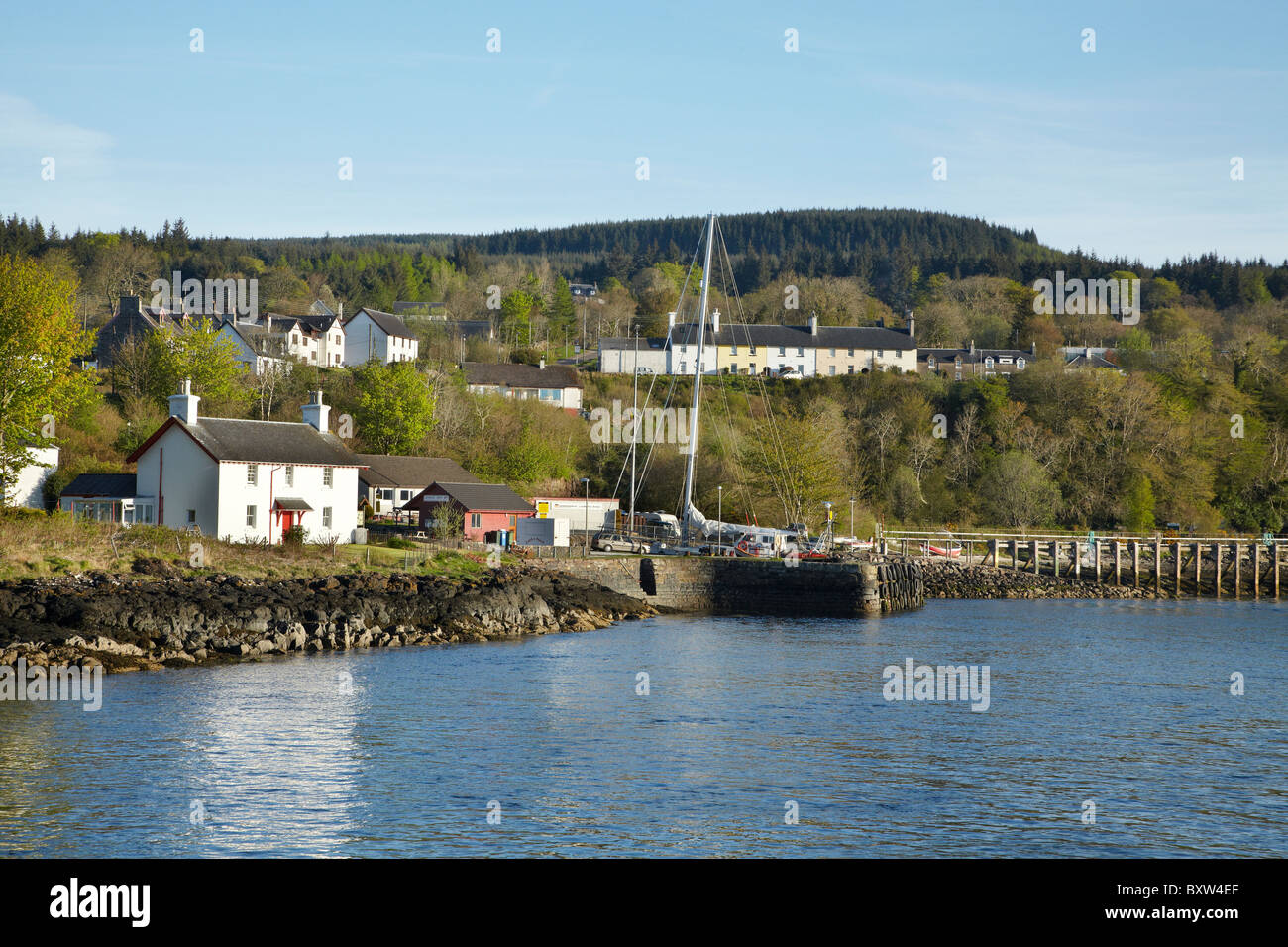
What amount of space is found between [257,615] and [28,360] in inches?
854

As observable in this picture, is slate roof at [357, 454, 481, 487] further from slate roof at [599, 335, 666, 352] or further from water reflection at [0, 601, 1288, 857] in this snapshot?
slate roof at [599, 335, 666, 352]

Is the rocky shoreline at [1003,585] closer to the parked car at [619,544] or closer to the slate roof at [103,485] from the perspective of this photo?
the parked car at [619,544]

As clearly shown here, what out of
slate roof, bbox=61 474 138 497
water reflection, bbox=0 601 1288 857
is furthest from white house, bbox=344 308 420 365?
water reflection, bbox=0 601 1288 857

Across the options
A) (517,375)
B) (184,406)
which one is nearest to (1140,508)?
(517,375)

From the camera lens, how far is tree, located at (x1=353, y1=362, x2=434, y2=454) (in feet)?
285

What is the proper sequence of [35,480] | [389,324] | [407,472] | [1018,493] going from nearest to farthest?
[35,480] → [407,472] → [1018,493] → [389,324]

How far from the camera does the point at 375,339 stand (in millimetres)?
119562

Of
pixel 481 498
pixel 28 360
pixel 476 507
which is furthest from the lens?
pixel 481 498

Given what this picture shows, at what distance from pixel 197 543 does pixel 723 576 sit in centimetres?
2741

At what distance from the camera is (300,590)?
44.5 meters

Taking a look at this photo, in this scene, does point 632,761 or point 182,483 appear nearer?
point 632,761

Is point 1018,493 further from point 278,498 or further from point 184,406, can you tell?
point 184,406

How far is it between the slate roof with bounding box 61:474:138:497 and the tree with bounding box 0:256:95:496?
2.50 m
